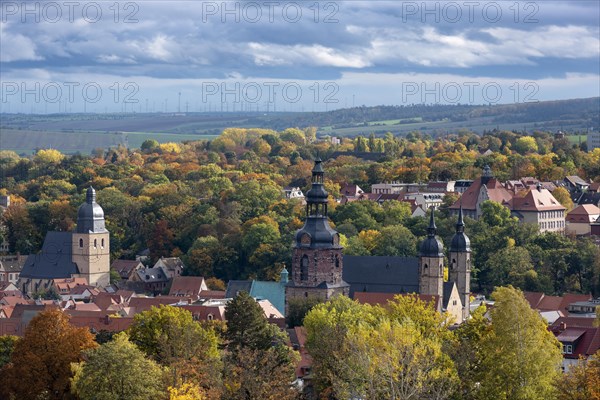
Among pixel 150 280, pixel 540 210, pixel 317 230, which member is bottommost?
pixel 150 280

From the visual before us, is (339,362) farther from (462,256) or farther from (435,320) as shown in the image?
(462,256)

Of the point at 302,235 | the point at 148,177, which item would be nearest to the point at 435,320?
the point at 302,235

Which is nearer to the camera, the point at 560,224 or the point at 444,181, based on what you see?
the point at 560,224

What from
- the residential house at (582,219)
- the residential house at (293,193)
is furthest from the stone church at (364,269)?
the residential house at (293,193)

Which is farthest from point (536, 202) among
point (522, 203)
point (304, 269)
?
point (304, 269)

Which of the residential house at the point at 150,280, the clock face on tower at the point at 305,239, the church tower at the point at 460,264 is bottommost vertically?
the residential house at the point at 150,280

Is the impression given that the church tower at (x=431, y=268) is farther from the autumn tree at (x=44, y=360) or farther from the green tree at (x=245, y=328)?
the autumn tree at (x=44, y=360)

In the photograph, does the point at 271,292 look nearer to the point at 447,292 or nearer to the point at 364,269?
the point at 364,269
